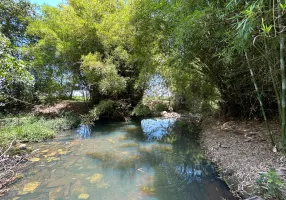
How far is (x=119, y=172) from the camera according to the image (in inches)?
121

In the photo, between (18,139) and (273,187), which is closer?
(273,187)

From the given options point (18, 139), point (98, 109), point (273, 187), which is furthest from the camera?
point (98, 109)

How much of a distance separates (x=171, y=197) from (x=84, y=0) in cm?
694

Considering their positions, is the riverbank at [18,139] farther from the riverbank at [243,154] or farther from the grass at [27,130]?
the riverbank at [243,154]

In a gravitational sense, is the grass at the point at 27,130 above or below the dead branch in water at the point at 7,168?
above

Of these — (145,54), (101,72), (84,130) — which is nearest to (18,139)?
(84,130)

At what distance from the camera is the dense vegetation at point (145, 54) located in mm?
2488

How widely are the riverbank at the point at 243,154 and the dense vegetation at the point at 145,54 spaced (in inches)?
17.9

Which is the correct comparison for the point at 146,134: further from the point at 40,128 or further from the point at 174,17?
the point at 174,17

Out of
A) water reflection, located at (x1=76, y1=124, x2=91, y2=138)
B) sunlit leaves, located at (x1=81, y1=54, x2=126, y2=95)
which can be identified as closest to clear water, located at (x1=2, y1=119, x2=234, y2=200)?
water reflection, located at (x1=76, y1=124, x2=91, y2=138)

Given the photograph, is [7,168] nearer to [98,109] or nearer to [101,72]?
[101,72]

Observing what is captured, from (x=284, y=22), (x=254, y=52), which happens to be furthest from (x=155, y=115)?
(x=284, y=22)

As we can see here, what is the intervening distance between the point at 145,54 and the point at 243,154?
3970 mm

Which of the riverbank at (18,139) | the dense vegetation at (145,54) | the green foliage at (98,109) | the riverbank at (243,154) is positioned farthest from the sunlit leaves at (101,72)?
the riverbank at (243,154)
